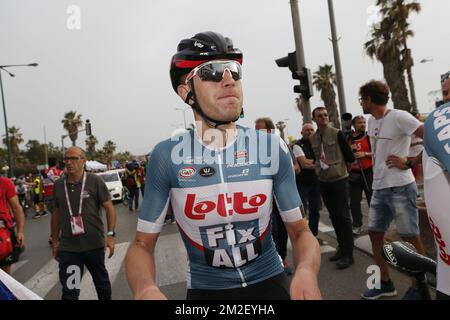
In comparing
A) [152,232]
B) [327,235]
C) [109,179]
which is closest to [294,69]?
[327,235]

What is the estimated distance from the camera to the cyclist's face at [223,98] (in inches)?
66.0

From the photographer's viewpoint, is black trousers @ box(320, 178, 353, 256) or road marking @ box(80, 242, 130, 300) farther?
black trousers @ box(320, 178, 353, 256)

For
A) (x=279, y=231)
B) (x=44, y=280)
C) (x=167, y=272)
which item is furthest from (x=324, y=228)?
(x=44, y=280)

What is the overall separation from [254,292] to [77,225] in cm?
288

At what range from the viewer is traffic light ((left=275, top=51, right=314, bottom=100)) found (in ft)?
25.5

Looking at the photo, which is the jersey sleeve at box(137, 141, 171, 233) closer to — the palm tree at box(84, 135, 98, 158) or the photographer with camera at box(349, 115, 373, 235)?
the photographer with camera at box(349, 115, 373, 235)

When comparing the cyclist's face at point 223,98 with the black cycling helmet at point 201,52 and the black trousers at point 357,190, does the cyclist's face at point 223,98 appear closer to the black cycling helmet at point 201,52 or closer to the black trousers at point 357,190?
the black cycling helmet at point 201,52

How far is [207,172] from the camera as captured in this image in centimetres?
168

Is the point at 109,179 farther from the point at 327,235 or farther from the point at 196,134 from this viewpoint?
the point at 196,134

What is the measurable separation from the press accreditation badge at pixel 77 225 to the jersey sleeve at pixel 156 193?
2609 millimetres

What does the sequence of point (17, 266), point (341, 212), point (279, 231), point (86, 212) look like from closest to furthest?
point (86, 212)
point (279, 231)
point (341, 212)
point (17, 266)

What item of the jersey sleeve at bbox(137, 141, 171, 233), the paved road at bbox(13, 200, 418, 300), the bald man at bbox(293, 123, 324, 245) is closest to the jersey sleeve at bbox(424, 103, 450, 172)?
the jersey sleeve at bbox(137, 141, 171, 233)

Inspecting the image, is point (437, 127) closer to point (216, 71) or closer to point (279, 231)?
point (216, 71)

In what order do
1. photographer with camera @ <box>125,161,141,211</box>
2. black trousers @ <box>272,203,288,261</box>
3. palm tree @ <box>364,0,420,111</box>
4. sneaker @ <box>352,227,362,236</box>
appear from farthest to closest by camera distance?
palm tree @ <box>364,0,420,111</box> < photographer with camera @ <box>125,161,141,211</box> < sneaker @ <box>352,227,362,236</box> < black trousers @ <box>272,203,288,261</box>
